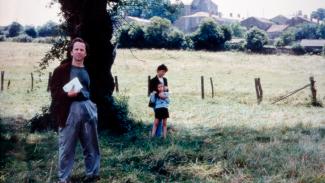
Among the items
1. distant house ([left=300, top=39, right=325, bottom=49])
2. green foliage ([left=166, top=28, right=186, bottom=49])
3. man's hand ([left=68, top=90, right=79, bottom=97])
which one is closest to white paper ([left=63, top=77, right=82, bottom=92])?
man's hand ([left=68, top=90, right=79, bottom=97])

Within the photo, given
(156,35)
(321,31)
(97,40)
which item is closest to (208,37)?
(156,35)

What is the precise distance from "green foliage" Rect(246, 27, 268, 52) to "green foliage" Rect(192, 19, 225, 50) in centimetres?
425

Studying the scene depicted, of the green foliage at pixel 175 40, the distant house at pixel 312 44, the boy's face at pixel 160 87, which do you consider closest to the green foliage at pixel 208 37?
the green foliage at pixel 175 40

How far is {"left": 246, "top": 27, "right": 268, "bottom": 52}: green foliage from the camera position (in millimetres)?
60938

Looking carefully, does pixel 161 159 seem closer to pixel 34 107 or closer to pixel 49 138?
pixel 49 138

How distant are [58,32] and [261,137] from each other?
7436 mm

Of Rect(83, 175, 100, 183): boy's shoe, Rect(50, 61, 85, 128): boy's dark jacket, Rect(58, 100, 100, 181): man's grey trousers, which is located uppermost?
Rect(50, 61, 85, 128): boy's dark jacket

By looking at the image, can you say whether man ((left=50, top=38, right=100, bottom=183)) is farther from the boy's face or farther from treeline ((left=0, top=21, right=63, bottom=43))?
treeline ((left=0, top=21, right=63, bottom=43))

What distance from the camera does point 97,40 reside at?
11672 mm

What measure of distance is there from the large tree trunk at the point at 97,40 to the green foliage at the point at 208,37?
4964 centimetres

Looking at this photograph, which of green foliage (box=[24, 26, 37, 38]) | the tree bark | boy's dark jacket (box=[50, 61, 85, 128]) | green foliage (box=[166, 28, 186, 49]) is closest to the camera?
boy's dark jacket (box=[50, 61, 85, 128])

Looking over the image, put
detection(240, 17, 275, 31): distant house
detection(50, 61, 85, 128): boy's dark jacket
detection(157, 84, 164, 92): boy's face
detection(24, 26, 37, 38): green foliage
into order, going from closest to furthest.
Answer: detection(50, 61, 85, 128): boy's dark jacket → detection(157, 84, 164, 92): boy's face → detection(24, 26, 37, 38): green foliage → detection(240, 17, 275, 31): distant house

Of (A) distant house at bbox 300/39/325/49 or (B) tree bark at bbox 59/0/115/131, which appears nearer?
(B) tree bark at bbox 59/0/115/131

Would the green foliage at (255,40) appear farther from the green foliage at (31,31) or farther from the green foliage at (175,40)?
the green foliage at (31,31)
